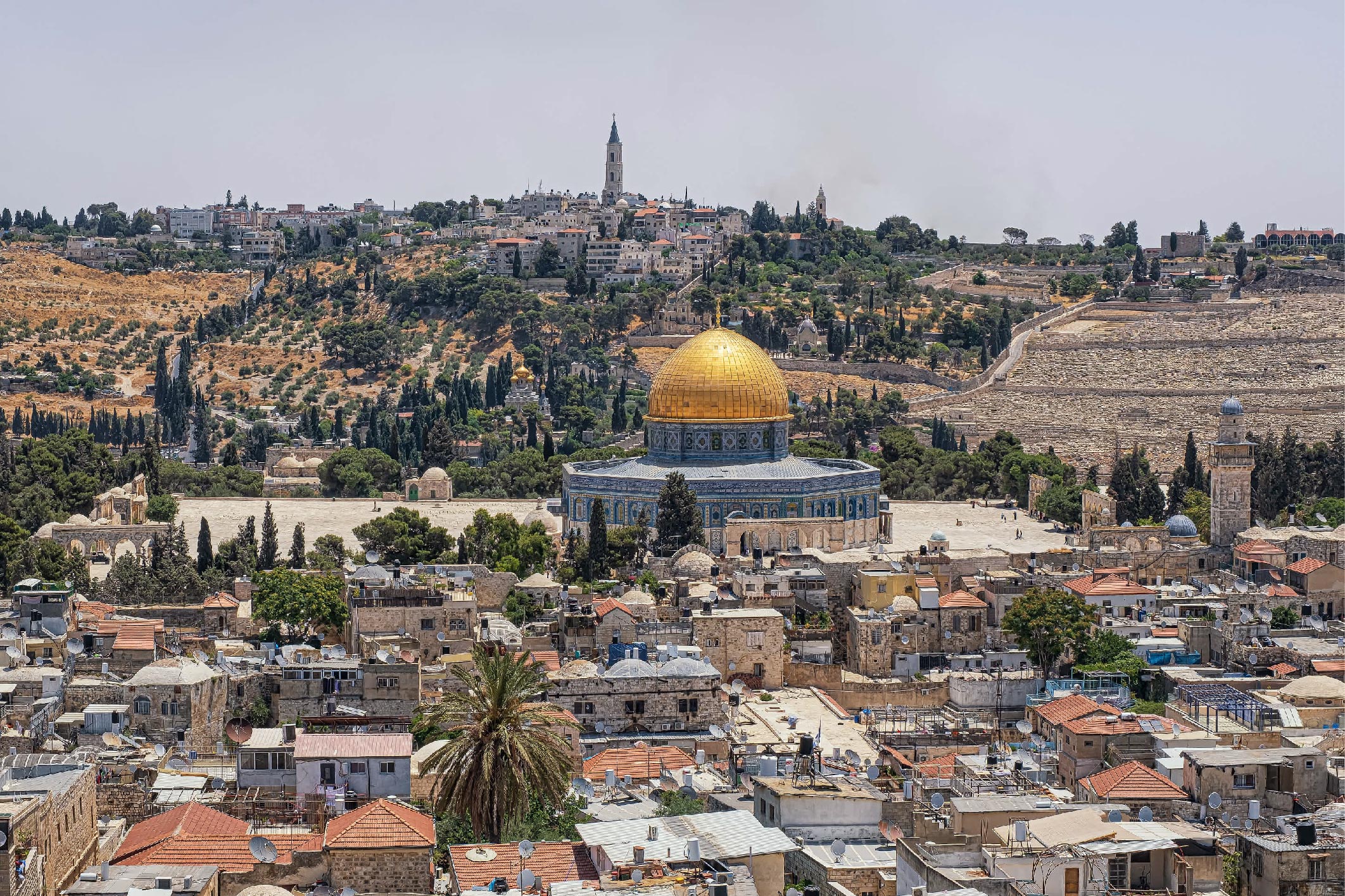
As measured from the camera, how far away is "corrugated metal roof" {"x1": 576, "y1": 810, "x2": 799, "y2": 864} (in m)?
19.2

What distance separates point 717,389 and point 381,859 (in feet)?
108

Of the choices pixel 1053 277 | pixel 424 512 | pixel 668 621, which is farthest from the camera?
pixel 1053 277

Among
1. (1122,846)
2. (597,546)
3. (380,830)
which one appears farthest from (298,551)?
(1122,846)

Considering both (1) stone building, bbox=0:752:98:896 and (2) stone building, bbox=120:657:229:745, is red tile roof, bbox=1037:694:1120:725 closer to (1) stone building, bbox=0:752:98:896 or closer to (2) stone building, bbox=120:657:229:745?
(2) stone building, bbox=120:657:229:745

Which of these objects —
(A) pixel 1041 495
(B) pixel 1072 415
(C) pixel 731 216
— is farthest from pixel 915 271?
(A) pixel 1041 495

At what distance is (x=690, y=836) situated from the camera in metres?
19.6

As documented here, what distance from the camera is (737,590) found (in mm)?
38062

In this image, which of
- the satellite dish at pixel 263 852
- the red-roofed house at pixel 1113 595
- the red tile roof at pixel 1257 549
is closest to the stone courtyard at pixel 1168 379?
the red tile roof at pixel 1257 549

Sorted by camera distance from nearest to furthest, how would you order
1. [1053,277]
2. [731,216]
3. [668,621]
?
[668,621] → [1053,277] → [731,216]

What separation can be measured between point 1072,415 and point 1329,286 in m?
17.4

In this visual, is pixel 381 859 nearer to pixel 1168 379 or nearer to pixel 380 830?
pixel 380 830

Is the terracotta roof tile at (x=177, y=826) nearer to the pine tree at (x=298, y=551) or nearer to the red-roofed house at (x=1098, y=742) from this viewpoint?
the red-roofed house at (x=1098, y=742)

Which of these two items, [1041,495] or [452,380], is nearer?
[1041,495]

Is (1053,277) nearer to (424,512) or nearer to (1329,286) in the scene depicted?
(1329,286)
